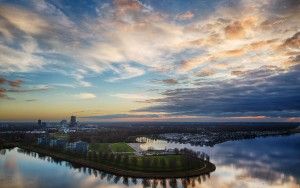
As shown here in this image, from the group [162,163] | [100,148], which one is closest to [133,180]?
[162,163]

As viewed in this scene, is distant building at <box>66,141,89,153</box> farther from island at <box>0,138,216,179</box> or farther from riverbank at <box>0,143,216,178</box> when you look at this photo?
riverbank at <box>0,143,216,178</box>

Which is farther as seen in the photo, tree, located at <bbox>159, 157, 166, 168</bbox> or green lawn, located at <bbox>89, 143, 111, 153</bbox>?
green lawn, located at <bbox>89, 143, 111, 153</bbox>

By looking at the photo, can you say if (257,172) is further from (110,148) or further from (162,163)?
(110,148)

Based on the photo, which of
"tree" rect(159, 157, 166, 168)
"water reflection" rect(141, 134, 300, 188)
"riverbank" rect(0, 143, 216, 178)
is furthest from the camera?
"tree" rect(159, 157, 166, 168)

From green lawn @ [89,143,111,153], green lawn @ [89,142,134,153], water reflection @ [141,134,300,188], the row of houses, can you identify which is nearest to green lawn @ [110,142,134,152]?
green lawn @ [89,142,134,153]

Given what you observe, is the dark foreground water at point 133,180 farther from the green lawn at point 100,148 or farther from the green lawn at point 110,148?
the green lawn at point 110,148

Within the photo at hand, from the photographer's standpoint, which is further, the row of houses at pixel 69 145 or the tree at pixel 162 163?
the row of houses at pixel 69 145

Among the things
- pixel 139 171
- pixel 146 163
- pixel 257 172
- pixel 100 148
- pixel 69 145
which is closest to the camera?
pixel 139 171

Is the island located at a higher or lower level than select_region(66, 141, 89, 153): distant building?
lower

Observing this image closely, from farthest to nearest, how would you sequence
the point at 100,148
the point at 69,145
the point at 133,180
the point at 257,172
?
the point at 69,145 → the point at 100,148 → the point at 257,172 → the point at 133,180

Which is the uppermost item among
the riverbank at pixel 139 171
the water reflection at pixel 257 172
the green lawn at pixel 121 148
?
the green lawn at pixel 121 148

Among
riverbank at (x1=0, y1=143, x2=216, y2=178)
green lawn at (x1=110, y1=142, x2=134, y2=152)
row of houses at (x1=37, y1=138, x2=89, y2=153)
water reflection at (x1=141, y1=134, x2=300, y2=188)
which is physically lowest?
water reflection at (x1=141, y1=134, x2=300, y2=188)

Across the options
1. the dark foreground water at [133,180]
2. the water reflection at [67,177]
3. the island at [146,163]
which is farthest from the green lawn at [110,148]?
the water reflection at [67,177]
